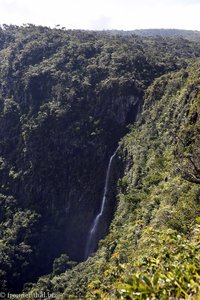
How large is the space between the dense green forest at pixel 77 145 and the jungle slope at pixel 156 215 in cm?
17

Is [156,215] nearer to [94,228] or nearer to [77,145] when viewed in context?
[94,228]

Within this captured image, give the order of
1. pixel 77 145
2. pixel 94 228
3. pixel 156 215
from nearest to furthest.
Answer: pixel 156 215, pixel 94 228, pixel 77 145

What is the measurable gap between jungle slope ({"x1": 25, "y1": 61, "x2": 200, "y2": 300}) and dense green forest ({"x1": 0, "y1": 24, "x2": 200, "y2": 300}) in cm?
17

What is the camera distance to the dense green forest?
2748 centimetres

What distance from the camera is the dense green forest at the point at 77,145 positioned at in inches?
1082

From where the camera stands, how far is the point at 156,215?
58.5 feet

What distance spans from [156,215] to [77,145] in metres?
25.2

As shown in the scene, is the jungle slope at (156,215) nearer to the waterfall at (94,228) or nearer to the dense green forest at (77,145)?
the dense green forest at (77,145)

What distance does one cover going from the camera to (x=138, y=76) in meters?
43.4

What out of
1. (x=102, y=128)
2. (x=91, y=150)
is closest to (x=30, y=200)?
(x=91, y=150)

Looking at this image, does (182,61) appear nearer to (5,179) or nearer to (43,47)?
(43,47)

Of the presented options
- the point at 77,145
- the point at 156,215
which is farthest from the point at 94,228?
the point at 156,215

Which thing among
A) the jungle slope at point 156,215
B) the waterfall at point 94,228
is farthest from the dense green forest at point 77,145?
the waterfall at point 94,228

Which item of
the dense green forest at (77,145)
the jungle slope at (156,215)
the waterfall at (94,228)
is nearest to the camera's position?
the jungle slope at (156,215)
